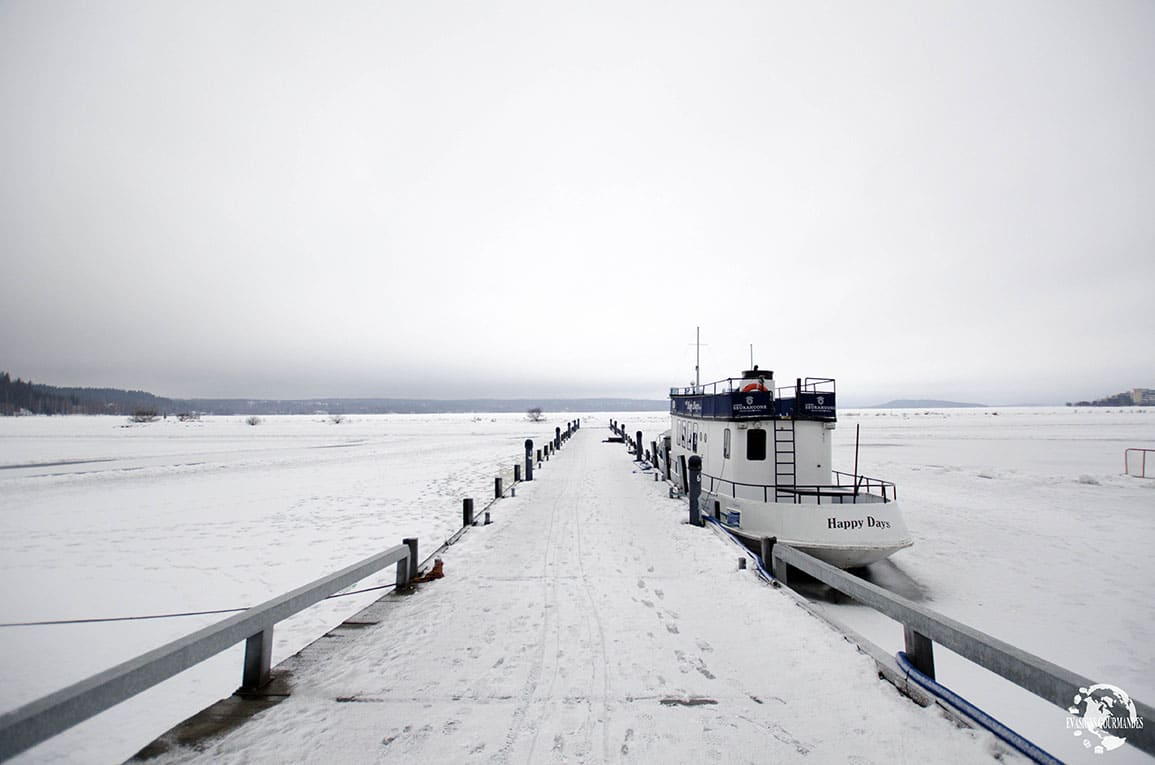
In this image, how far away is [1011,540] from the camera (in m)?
11.7

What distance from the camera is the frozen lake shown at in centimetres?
541

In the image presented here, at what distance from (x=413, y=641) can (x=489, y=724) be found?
1.66m

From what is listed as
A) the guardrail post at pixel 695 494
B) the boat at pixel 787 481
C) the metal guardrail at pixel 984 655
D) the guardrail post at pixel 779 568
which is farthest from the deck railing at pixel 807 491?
the metal guardrail at pixel 984 655

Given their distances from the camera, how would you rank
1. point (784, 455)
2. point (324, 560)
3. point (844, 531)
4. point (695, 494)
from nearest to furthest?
1. point (324, 560)
2. point (844, 531)
3. point (695, 494)
4. point (784, 455)

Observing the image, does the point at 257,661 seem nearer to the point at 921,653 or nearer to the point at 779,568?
the point at 921,653

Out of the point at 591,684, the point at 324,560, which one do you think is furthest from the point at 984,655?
the point at 324,560

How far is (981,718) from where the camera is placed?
3236 millimetres

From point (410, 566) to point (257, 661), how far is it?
8.87 ft

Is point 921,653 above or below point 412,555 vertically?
above

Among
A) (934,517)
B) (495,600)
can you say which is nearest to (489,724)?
(495,600)

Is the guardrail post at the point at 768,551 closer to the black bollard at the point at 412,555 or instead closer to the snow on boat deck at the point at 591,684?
the snow on boat deck at the point at 591,684

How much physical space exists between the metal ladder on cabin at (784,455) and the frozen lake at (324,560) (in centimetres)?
243

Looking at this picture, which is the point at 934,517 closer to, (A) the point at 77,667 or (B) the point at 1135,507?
(B) the point at 1135,507

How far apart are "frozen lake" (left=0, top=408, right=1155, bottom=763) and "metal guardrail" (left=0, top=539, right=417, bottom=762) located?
1513 mm
